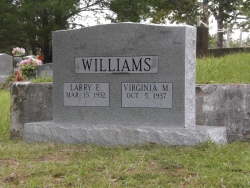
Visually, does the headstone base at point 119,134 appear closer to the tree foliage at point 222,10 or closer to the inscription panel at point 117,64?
the inscription panel at point 117,64

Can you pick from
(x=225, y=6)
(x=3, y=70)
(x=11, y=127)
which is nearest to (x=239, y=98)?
(x=11, y=127)

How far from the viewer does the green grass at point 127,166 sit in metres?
3.54

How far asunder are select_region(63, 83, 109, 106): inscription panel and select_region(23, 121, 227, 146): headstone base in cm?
28

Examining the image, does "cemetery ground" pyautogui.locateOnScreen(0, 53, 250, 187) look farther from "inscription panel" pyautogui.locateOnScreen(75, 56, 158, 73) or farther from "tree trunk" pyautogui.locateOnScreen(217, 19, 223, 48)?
"tree trunk" pyautogui.locateOnScreen(217, 19, 223, 48)

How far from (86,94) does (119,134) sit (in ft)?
2.22

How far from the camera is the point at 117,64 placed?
531 centimetres

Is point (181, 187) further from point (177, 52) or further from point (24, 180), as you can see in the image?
point (177, 52)

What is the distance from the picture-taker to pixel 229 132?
5605mm

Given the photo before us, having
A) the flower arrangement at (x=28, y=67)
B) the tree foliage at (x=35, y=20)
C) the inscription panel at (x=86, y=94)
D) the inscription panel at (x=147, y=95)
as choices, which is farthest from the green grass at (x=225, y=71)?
the tree foliage at (x=35, y=20)

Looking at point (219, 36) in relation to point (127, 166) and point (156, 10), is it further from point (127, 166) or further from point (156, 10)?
point (127, 166)

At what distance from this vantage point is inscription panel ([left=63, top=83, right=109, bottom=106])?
5383 mm

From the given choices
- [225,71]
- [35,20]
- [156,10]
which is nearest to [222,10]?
[156,10]

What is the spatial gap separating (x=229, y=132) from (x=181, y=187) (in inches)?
92.3

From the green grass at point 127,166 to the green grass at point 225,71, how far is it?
4.82 ft
